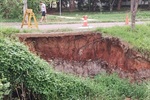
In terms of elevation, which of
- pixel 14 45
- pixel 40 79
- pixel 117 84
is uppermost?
pixel 14 45

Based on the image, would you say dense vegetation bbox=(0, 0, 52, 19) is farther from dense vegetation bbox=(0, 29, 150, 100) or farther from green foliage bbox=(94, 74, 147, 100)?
dense vegetation bbox=(0, 29, 150, 100)

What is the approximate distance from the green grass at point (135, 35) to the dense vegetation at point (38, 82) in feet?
4.38

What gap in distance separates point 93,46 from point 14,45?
4.45 meters

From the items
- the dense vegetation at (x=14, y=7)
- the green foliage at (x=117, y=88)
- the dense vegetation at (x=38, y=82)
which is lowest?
the green foliage at (x=117, y=88)

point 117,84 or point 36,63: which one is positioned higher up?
point 36,63

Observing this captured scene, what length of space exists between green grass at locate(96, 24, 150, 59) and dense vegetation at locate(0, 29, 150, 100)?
134cm

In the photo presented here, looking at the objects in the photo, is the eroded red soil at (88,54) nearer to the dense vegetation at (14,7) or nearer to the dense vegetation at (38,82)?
the dense vegetation at (38,82)

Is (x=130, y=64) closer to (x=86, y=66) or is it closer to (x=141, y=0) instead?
(x=86, y=66)

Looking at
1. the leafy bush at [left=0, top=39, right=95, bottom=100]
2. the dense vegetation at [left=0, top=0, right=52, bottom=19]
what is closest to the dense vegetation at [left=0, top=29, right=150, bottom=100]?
the leafy bush at [left=0, top=39, right=95, bottom=100]

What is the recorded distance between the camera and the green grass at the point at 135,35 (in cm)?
1258

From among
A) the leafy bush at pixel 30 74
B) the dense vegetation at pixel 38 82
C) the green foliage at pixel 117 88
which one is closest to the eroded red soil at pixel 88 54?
the green foliage at pixel 117 88

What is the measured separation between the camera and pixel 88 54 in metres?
13.7

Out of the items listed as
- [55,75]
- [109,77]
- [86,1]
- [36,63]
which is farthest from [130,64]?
[86,1]

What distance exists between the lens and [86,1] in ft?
109
